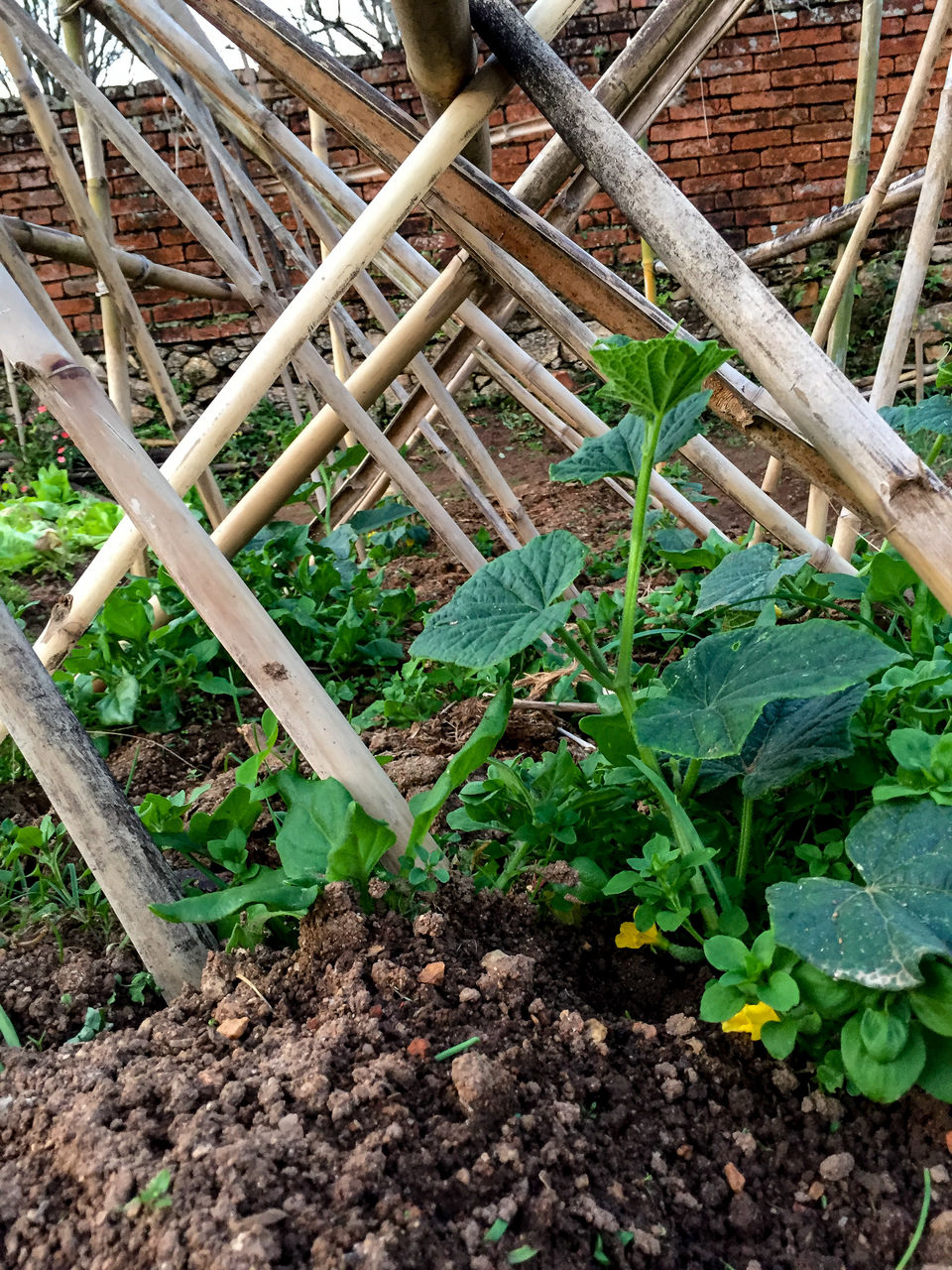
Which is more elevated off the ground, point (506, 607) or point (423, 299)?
point (423, 299)

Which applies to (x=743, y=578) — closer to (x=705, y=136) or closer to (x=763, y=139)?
(x=705, y=136)

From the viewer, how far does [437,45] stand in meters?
1.03

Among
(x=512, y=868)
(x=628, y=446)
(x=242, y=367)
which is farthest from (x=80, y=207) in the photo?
(x=512, y=868)

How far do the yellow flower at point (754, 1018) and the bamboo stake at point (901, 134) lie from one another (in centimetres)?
144

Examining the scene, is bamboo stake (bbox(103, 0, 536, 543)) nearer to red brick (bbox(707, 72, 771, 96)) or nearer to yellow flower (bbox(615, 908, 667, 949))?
yellow flower (bbox(615, 908, 667, 949))

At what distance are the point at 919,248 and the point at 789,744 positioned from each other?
98cm

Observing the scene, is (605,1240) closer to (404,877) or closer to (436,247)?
(404,877)

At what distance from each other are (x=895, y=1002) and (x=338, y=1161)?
47cm

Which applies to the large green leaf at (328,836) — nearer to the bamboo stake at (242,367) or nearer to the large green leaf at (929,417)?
the bamboo stake at (242,367)

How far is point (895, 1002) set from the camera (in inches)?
29.1

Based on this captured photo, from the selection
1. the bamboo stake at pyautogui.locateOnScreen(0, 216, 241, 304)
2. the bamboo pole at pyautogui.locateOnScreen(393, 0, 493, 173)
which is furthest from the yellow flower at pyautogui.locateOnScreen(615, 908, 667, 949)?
the bamboo stake at pyautogui.locateOnScreen(0, 216, 241, 304)

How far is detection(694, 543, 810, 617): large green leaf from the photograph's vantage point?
1.01 meters

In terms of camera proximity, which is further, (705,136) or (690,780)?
(705,136)

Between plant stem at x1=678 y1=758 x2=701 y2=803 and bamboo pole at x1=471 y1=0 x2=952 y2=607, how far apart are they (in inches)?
11.2
